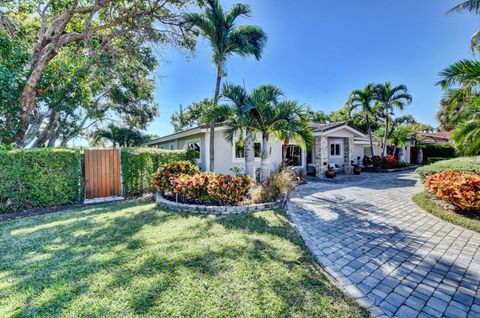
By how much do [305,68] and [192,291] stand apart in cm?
1562

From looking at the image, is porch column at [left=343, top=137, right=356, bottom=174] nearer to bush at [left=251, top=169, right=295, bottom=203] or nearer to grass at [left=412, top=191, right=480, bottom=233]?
grass at [left=412, top=191, right=480, bottom=233]

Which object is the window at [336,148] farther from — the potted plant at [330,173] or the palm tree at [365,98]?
the palm tree at [365,98]

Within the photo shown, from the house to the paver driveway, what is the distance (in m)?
5.00

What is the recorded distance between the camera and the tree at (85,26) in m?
10.9

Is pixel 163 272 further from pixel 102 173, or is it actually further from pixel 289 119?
pixel 102 173

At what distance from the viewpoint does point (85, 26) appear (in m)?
11.6

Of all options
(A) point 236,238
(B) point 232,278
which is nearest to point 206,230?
(A) point 236,238

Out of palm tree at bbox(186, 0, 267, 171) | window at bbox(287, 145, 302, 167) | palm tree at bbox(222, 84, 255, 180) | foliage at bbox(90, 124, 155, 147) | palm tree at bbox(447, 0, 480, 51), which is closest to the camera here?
palm tree at bbox(222, 84, 255, 180)

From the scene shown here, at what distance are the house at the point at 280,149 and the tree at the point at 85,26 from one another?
6.33 m

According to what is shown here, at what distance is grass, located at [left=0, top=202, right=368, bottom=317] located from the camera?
2.85m

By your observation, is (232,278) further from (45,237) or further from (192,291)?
(45,237)

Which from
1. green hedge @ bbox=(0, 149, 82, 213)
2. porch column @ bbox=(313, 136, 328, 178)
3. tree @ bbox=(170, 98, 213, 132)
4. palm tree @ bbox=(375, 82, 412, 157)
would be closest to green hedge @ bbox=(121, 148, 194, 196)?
green hedge @ bbox=(0, 149, 82, 213)

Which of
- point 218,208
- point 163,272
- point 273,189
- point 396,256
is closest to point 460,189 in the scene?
point 396,256

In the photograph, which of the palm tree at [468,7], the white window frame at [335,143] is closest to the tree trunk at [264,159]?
the palm tree at [468,7]
